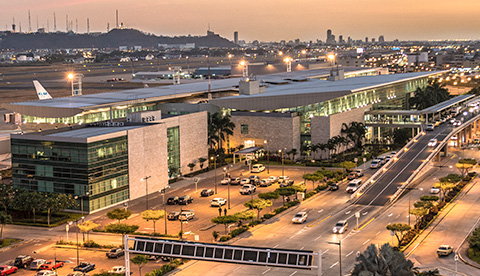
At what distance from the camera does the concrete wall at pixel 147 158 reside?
87100 millimetres

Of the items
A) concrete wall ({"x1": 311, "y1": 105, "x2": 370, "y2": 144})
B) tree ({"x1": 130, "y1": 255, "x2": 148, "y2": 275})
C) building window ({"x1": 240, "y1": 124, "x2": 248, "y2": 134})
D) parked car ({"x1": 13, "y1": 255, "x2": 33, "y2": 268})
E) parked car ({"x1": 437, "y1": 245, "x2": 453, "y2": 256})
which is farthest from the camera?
building window ({"x1": 240, "y1": 124, "x2": 248, "y2": 134})

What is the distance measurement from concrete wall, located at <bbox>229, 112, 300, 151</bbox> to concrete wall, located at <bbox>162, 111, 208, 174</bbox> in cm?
1066

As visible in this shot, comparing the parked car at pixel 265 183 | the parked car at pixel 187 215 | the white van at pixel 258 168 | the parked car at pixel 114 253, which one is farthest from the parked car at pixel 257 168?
the parked car at pixel 114 253

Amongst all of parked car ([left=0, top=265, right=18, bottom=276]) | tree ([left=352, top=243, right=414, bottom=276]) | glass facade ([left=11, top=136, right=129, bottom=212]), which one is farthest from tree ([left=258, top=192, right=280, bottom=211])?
tree ([left=352, top=243, right=414, bottom=276])

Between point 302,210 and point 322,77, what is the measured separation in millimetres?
99879

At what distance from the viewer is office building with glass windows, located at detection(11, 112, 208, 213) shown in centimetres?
8069

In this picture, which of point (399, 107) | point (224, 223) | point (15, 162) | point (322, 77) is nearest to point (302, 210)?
point (224, 223)

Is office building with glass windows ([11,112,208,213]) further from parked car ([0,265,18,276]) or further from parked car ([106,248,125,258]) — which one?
parked car ([0,265,18,276])

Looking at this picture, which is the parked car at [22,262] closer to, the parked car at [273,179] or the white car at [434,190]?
the parked car at [273,179]

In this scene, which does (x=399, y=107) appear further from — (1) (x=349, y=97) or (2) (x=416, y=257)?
(2) (x=416, y=257)

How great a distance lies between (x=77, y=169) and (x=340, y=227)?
102 ft

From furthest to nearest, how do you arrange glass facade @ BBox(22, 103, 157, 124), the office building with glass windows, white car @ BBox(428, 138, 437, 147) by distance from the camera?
glass facade @ BBox(22, 103, 157, 124), white car @ BBox(428, 138, 437, 147), the office building with glass windows

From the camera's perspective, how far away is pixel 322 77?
17488 cm

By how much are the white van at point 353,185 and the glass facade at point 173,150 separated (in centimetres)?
2387
